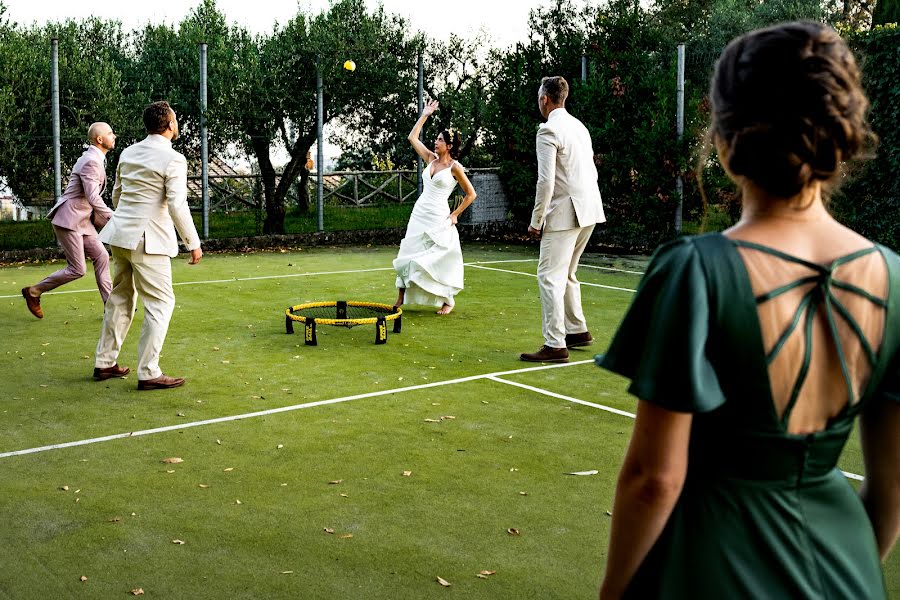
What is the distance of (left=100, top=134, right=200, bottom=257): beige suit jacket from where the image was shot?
7.45m

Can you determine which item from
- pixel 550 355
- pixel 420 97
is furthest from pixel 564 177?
pixel 420 97

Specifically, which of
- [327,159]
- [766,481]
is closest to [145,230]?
[766,481]

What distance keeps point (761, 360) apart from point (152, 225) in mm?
6457

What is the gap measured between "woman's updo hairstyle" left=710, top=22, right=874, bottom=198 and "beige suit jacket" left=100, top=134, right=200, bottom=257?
6.22m

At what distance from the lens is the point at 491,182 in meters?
20.3

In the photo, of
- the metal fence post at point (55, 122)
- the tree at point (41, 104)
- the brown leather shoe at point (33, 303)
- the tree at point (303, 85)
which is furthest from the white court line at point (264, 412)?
the tree at point (303, 85)

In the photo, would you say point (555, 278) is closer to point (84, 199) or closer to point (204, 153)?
point (84, 199)

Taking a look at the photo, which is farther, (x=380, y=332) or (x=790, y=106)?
(x=380, y=332)

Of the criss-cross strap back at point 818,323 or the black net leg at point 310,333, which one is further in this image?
the black net leg at point 310,333

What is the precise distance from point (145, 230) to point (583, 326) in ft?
13.1

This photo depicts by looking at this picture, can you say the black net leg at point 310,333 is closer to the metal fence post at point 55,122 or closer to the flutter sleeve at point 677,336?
the flutter sleeve at point 677,336

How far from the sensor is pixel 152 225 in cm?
751

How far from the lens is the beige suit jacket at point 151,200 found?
7.45 meters

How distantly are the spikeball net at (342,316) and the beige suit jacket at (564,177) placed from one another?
1.81 metres
